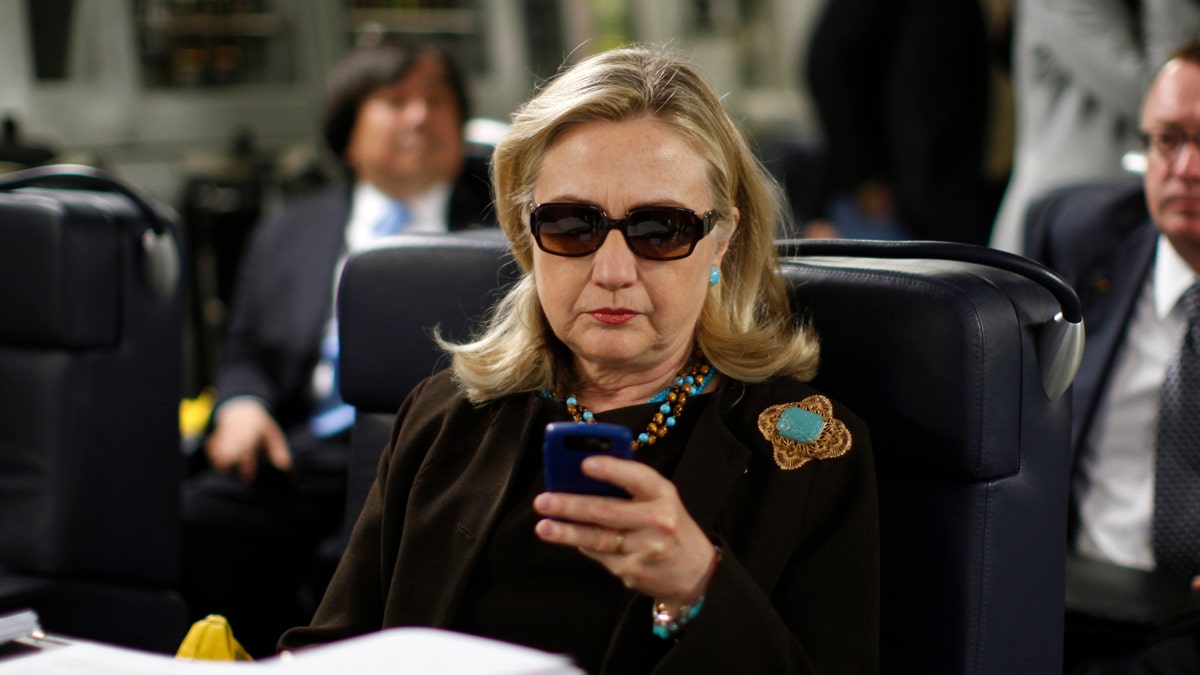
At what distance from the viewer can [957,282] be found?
152cm

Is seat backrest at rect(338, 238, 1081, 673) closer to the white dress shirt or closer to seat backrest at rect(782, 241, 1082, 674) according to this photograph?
seat backrest at rect(782, 241, 1082, 674)

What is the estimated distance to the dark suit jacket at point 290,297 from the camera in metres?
3.13

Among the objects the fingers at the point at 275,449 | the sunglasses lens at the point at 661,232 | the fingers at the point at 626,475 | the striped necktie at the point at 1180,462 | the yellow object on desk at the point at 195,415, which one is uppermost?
the sunglasses lens at the point at 661,232

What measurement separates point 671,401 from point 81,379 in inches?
45.7

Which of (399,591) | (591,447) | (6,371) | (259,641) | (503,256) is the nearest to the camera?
(591,447)

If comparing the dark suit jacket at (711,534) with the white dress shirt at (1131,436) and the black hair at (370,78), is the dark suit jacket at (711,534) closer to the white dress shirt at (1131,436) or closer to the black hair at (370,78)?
the white dress shirt at (1131,436)

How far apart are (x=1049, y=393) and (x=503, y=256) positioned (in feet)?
2.42

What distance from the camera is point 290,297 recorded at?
3.22 meters

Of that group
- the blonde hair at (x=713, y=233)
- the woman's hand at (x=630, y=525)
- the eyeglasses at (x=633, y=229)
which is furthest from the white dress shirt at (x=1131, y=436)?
the woman's hand at (x=630, y=525)

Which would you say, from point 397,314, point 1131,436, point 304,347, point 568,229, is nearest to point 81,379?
point 397,314

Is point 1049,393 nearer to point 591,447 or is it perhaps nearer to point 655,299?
point 655,299

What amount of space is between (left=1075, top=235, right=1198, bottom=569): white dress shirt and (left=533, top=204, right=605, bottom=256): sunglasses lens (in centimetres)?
107

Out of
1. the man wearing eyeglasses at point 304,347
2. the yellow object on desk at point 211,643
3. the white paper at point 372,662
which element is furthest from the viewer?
the man wearing eyeglasses at point 304,347

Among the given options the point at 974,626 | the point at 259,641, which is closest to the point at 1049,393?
the point at 974,626
